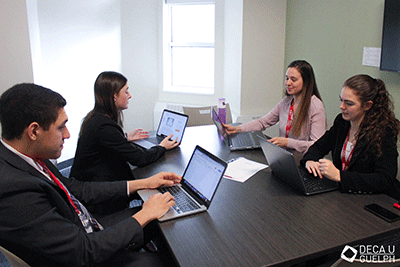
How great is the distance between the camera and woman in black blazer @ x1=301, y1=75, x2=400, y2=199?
170 centimetres

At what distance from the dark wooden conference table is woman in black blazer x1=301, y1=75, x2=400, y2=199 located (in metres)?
0.08

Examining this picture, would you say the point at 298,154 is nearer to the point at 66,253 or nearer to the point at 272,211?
the point at 272,211

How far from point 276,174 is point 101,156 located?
3.51ft

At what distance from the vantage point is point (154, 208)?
58.8 inches

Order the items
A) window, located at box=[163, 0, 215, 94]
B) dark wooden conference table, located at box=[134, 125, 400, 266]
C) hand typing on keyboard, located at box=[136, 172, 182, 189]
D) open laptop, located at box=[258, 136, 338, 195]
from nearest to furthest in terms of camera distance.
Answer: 1. dark wooden conference table, located at box=[134, 125, 400, 266]
2. open laptop, located at box=[258, 136, 338, 195]
3. hand typing on keyboard, located at box=[136, 172, 182, 189]
4. window, located at box=[163, 0, 215, 94]

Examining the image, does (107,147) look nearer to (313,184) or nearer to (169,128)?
(169,128)

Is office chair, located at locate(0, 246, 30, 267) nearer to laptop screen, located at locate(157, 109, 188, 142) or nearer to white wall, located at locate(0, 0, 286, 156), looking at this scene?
laptop screen, located at locate(157, 109, 188, 142)

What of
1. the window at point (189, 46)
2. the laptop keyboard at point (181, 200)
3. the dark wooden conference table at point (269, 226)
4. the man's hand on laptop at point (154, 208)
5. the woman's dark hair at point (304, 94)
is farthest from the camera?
the window at point (189, 46)

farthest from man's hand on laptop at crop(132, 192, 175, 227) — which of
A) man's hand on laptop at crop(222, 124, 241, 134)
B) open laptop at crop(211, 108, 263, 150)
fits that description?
man's hand on laptop at crop(222, 124, 241, 134)

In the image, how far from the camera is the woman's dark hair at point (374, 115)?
1.81m

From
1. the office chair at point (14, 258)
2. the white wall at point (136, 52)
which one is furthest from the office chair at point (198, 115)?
the office chair at point (14, 258)

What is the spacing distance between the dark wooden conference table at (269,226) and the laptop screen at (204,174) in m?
0.09

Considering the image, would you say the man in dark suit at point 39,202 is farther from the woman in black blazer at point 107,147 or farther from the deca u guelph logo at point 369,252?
the deca u guelph logo at point 369,252

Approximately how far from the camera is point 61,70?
407 centimetres
